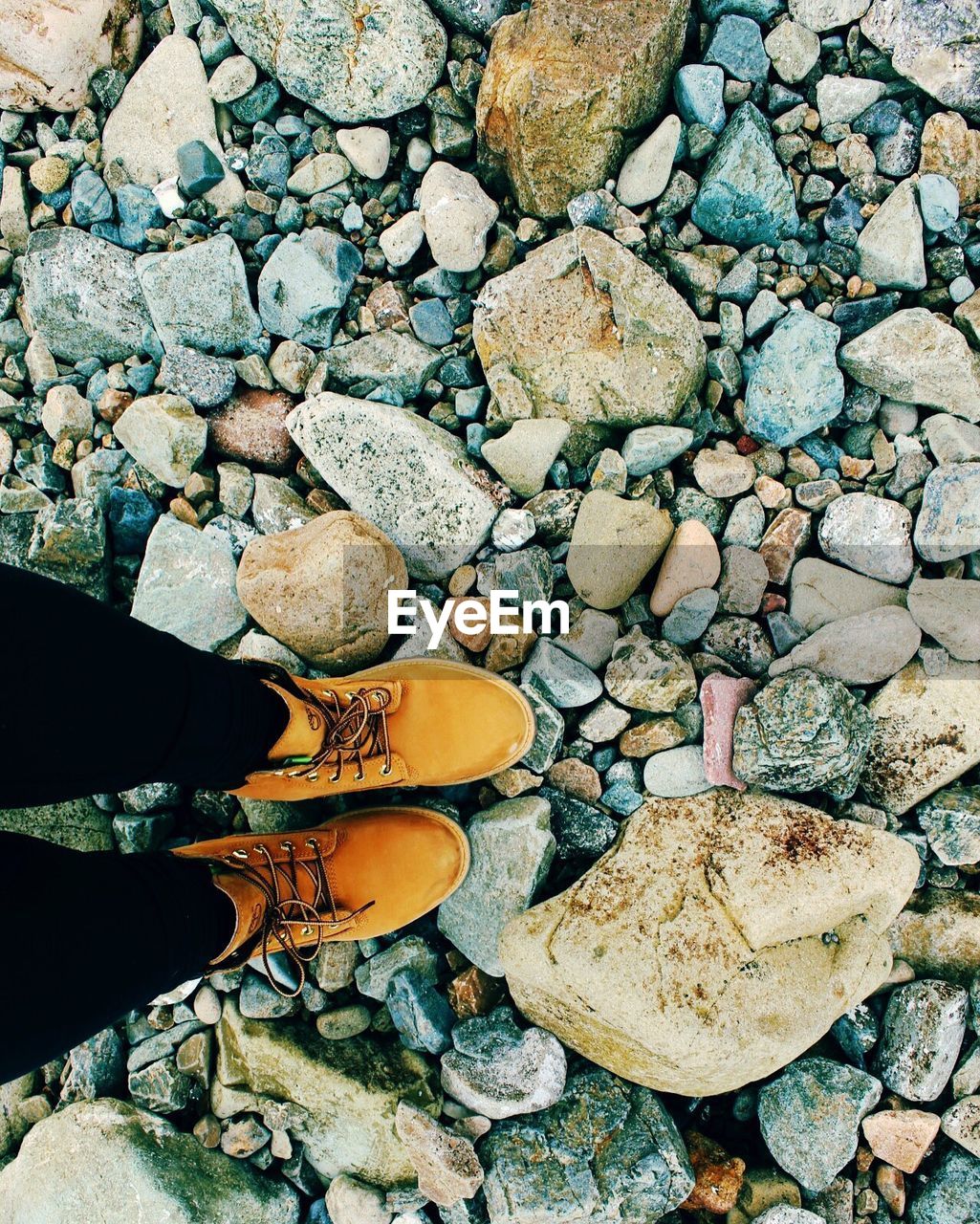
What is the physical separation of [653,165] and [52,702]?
2.22 metres

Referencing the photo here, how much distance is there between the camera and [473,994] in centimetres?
254

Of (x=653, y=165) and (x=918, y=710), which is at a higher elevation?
(x=653, y=165)

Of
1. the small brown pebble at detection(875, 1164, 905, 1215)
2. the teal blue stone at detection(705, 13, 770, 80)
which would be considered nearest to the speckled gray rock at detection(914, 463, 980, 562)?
the teal blue stone at detection(705, 13, 770, 80)

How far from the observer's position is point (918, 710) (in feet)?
8.05

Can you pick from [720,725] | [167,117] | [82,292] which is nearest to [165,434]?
[82,292]

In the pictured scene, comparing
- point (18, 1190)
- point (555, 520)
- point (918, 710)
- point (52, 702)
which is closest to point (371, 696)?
point (555, 520)

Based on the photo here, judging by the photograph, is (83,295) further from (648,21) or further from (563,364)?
(648,21)

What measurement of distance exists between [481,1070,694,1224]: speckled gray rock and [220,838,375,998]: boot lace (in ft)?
2.36

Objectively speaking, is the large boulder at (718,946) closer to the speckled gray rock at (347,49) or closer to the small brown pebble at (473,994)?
the small brown pebble at (473,994)

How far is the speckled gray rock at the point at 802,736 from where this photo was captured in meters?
2.32

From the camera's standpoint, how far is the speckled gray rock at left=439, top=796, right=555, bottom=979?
8.18ft

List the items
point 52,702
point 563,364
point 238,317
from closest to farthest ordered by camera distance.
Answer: point 52,702
point 563,364
point 238,317

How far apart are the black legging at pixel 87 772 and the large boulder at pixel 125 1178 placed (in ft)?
2.58

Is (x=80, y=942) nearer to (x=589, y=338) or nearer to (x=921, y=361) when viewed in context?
(x=589, y=338)
